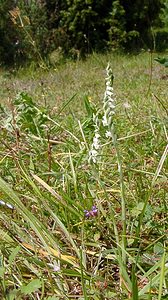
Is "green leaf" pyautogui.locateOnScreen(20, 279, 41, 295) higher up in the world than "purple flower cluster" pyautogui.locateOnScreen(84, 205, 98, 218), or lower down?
higher up

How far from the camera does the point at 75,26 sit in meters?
11.1

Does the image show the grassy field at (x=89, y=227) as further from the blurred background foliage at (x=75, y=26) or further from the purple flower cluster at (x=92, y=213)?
the blurred background foliage at (x=75, y=26)

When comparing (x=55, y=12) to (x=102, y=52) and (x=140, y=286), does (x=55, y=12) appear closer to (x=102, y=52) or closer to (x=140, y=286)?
(x=102, y=52)

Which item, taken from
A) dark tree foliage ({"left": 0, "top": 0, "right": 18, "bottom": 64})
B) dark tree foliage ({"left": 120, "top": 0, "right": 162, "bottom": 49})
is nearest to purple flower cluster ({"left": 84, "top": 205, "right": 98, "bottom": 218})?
dark tree foliage ({"left": 0, "top": 0, "right": 18, "bottom": 64})

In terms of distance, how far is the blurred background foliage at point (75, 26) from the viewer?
11.1 m

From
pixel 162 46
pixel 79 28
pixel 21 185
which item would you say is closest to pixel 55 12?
pixel 79 28

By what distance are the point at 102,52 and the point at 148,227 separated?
34.6ft

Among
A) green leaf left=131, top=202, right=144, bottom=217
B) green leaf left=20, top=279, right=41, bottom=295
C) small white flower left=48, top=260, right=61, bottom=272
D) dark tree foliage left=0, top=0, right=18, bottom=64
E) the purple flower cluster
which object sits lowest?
dark tree foliage left=0, top=0, right=18, bottom=64

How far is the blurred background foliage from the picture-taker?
11.1m

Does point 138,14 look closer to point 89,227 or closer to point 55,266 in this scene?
point 89,227

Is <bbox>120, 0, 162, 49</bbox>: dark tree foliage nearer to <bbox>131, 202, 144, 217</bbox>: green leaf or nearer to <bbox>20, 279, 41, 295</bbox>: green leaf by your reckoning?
<bbox>131, 202, 144, 217</bbox>: green leaf

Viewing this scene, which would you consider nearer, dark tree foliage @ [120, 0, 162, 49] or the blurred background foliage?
the blurred background foliage

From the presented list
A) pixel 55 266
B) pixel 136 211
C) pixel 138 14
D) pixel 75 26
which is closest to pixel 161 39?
pixel 138 14

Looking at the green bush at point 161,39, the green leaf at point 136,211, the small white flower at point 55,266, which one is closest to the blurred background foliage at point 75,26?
the green bush at point 161,39
